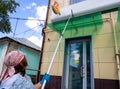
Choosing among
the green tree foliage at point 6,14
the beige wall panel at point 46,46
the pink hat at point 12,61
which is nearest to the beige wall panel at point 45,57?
the beige wall panel at point 46,46

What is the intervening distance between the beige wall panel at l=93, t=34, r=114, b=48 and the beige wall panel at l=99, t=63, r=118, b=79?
0.44m

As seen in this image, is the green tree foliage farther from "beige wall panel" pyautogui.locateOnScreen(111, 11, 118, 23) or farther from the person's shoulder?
the person's shoulder

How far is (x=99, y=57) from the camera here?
3029 mm

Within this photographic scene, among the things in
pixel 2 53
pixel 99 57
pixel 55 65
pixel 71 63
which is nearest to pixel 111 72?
pixel 99 57

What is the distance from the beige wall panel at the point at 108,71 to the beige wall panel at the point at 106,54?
107 mm

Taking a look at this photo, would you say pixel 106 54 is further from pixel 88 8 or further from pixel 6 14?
pixel 6 14

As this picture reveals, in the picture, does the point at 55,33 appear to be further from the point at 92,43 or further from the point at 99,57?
the point at 99,57

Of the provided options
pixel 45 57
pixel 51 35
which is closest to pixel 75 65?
pixel 45 57

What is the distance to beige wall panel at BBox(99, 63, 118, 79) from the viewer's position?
2.76 m

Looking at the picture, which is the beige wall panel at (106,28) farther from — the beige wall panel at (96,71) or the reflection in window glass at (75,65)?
the beige wall panel at (96,71)

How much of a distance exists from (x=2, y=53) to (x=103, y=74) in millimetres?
5396

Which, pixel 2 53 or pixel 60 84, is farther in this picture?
pixel 2 53

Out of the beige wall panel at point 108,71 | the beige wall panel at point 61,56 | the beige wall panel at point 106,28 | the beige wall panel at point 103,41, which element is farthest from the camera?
the beige wall panel at point 61,56

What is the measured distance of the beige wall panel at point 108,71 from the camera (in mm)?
2758
